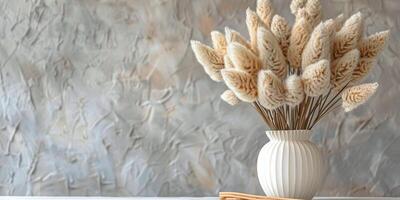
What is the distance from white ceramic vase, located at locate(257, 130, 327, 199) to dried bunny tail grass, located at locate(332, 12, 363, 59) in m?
0.19

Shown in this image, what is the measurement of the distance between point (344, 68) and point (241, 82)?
0.71 ft

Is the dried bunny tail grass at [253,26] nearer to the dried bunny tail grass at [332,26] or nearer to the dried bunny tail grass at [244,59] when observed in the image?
the dried bunny tail grass at [244,59]

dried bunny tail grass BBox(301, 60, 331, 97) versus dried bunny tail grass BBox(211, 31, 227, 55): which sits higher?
dried bunny tail grass BBox(211, 31, 227, 55)

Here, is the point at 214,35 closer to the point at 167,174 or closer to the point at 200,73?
the point at 200,73

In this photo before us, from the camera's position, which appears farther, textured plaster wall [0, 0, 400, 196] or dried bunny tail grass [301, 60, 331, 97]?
textured plaster wall [0, 0, 400, 196]

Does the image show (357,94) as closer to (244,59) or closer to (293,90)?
(293,90)

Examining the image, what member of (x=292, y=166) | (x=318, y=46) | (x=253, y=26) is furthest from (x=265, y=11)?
(x=292, y=166)

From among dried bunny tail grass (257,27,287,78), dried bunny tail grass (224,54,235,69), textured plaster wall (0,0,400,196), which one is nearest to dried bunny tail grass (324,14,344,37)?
dried bunny tail grass (257,27,287,78)

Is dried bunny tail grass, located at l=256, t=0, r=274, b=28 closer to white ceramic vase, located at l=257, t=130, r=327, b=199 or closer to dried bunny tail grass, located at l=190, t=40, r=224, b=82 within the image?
dried bunny tail grass, located at l=190, t=40, r=224, b=82

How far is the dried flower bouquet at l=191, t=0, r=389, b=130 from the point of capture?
111cm

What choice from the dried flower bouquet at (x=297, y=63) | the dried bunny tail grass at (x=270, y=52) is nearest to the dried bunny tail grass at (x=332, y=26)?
the dried flower bouquet at (x=297, y=63)

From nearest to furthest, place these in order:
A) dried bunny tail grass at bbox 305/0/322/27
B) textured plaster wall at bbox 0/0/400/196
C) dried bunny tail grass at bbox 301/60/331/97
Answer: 1. dried bunny tail grass at bbox 301/60/331/97
2. dried bunny tail grass at bbox 305/0/322/27
3. textured plaster wall at bbox 0/0/400/196

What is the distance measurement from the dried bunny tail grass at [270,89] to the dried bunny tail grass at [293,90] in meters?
0.01

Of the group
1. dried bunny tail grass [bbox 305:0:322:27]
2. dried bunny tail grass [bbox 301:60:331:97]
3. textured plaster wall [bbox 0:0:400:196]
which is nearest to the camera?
dried bunny tail grass [bbox 301:60:331:97]
